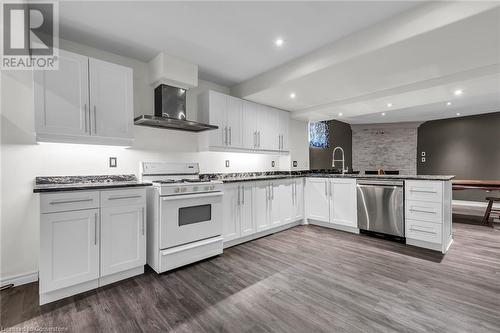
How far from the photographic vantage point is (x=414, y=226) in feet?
10.4

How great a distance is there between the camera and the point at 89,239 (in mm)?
2086

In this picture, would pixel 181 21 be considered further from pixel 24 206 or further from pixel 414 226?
pixel 414 226

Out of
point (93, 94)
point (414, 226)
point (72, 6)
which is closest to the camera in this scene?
point (72, 6)

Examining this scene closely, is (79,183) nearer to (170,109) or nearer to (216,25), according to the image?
(170,109)

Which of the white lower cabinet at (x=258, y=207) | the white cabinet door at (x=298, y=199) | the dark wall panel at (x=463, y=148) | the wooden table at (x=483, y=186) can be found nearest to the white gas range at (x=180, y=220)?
the white lower cabinet at (x=258, y=207)

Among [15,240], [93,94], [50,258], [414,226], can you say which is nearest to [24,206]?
[15,240]

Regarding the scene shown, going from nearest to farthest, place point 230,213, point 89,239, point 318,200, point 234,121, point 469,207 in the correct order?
point 89,239
point 230,213
point 234,121
point 318,200
point 469,207

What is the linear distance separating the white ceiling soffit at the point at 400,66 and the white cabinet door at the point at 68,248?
287cm

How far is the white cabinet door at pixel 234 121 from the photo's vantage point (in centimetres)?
367

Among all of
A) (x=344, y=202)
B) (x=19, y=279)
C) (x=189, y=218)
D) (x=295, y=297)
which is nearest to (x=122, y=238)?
(x=189, y=218)

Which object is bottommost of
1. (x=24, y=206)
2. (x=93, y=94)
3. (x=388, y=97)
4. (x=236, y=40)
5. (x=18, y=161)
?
(x=24, y=206)

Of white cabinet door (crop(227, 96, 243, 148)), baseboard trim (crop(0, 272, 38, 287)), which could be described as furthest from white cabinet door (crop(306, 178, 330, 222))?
baseboard trim (crop(0, 272, 38, 287))

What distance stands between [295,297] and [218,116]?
2.64 metres

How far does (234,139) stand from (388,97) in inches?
105
